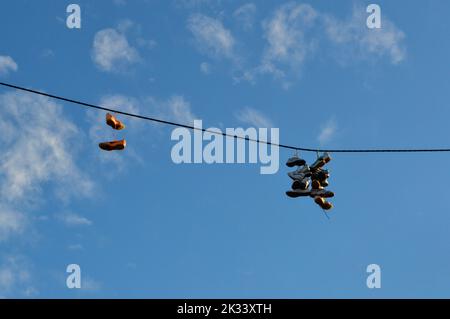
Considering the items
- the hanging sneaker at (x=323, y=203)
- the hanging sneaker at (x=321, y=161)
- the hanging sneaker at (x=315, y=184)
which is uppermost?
the hanging sneaker at (x=321, y=161)

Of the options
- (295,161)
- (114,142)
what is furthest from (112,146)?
(295,161)

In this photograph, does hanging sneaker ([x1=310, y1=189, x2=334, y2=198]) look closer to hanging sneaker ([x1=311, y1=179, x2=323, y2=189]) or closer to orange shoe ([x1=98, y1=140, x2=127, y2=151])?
hanging sneaker ([x1=311, y1=179, x2=323, y2=189])

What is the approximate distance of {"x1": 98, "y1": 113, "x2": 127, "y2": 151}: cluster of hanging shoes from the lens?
16.0 metres

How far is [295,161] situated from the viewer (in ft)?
58.5

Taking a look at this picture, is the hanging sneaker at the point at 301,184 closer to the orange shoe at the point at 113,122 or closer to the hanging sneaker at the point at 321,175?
the hanging sneaker at the point at 321,175

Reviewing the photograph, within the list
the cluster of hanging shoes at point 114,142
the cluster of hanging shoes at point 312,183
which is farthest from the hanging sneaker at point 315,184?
the cluster of hanging shoes at point 114,142

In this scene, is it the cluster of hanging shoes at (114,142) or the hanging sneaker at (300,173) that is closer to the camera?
the cluster of hanging shoes at (114,142)

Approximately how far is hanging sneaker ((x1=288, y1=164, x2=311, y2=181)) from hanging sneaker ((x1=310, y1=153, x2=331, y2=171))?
13 cm

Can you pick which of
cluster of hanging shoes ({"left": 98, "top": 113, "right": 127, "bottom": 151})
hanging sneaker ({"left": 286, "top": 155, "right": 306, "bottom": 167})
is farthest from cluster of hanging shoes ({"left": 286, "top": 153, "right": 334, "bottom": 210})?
cluster of hanging shoes ({"left": 98, "top": 113, "right": 127, "bottom": 151})

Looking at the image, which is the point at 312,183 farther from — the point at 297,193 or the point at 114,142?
the point at 114,142

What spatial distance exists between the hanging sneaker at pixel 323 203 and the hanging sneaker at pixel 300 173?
515 millimetres

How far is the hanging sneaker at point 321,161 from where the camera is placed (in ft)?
56.5

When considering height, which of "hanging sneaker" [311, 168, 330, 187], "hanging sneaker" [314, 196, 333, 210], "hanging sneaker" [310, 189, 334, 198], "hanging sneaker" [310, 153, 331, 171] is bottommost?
"hanging sneaker" [314, 196, 333, 210]

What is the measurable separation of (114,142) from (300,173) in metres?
3.96
